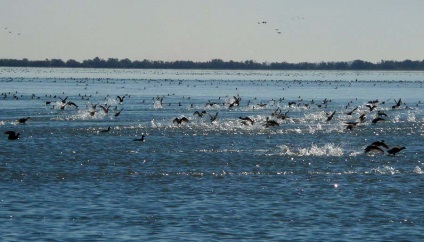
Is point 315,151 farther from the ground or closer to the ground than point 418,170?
closer to the ground

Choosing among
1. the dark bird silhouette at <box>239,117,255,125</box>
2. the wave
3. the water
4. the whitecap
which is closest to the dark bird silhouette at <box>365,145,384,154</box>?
the water

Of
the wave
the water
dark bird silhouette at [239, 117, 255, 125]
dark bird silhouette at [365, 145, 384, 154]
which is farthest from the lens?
dark bird silhouette at [239, 117, 255, 125]

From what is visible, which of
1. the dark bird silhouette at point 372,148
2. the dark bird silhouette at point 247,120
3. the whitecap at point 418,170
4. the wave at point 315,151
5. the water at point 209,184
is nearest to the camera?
the water at point 209,184

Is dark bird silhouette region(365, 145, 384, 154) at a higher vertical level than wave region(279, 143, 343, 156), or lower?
higher

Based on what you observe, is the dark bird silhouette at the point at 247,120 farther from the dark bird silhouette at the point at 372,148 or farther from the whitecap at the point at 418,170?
the whitecap at the point at 418,170

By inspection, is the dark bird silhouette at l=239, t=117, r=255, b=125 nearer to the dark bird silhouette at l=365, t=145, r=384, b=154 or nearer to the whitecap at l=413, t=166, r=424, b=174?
the dark bird silhouette at l=365, t=145, r=384, b=154

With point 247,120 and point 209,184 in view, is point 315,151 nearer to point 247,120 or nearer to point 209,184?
→ point 209,184

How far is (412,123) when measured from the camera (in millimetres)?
58500

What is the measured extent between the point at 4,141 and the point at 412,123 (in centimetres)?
2668

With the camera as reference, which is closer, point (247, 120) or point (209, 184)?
point (209, 184)

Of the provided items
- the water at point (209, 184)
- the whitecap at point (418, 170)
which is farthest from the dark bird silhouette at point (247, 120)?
the whitecap at point (418, 170)

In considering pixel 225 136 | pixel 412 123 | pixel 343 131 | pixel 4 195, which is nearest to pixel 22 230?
pixel 4 195

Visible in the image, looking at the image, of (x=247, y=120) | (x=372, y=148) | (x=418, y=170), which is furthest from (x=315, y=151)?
(x=247, y=120)

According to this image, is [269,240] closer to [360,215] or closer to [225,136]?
[360,215]
